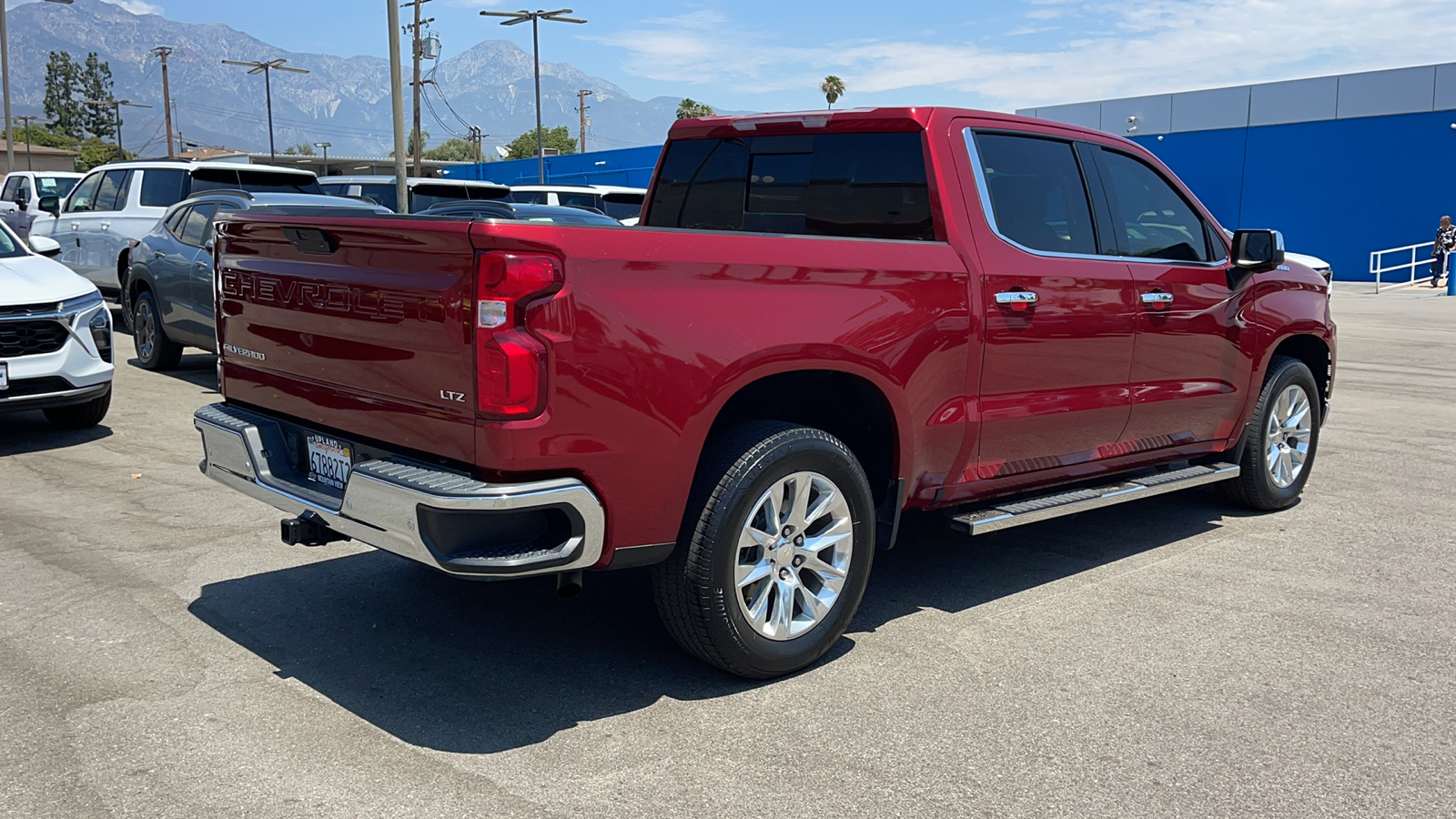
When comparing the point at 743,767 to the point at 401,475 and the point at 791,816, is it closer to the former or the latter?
the point at 791,816

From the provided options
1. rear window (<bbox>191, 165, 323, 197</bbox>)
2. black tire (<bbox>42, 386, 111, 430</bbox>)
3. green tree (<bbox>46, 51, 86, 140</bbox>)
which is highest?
green tree (<bbox>46, 51, 86, 140</bbox>)

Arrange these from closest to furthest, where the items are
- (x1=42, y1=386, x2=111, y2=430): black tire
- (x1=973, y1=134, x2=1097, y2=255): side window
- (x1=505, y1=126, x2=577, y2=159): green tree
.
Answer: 1. (x1=973, y1=134, x2=1097, y2=255): side window
2. (x1=42, y1=386, x2=111, y2=430): black tire
3. (x1=505, y1=126, x2=577, y2=159): green tree

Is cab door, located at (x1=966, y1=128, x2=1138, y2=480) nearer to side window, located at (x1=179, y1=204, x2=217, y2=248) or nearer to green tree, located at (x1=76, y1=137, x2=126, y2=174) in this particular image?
side window, located at (x1=179, y1=204, x2=217, y2=248)

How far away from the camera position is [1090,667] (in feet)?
13.9

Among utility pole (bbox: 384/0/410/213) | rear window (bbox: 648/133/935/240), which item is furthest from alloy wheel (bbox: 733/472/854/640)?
utility pole (bbox: 384/0/410/213)

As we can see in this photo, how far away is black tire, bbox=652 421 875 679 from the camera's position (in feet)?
12.5

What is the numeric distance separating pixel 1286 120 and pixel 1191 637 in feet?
121

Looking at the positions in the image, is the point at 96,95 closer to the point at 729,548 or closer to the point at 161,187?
the point at 161,187

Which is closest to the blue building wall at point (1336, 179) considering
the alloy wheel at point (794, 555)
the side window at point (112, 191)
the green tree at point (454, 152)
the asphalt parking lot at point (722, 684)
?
the asphalt parking lot at point (722, 684)

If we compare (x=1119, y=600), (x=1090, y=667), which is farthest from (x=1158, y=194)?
(x=1090, y=667)

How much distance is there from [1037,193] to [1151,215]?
3.04ft

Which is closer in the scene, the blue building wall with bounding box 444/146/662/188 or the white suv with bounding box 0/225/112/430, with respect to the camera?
the white suv with bounding box 0/225/112/430

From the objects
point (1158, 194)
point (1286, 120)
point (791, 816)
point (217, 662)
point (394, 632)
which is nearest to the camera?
point (791, 816)

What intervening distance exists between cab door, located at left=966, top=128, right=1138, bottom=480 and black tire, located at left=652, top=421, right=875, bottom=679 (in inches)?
39.0
